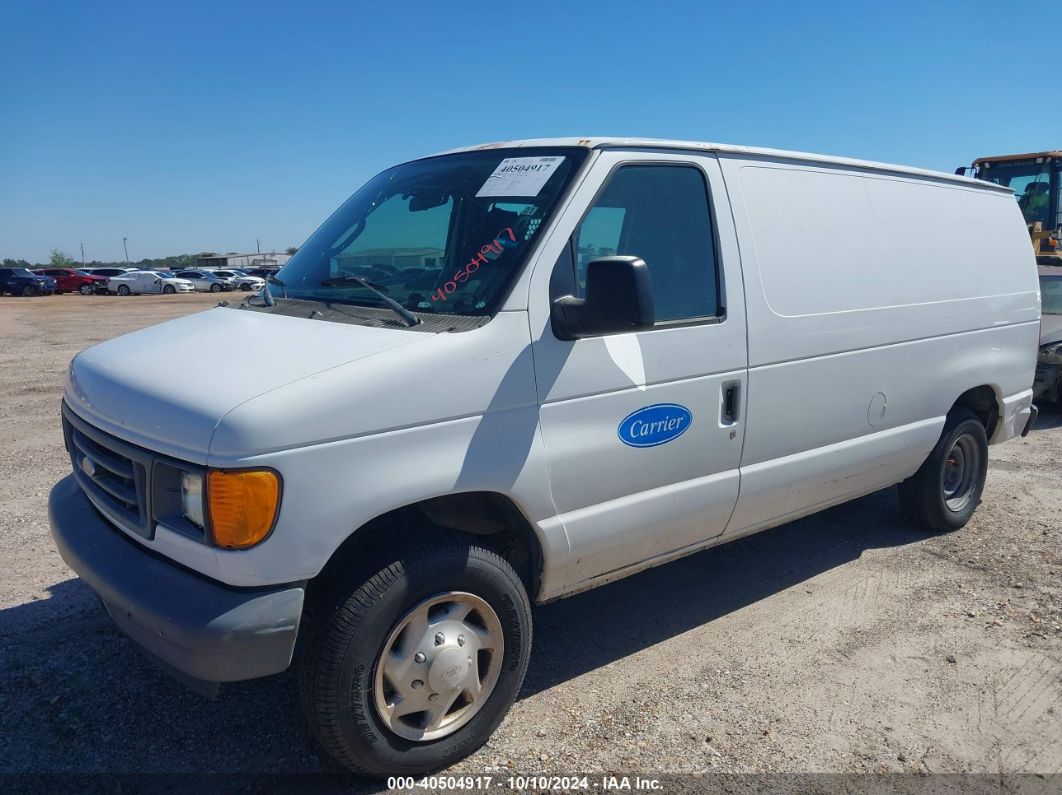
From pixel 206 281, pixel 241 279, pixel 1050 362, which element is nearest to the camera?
pixel 1050 362

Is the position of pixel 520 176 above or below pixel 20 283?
above

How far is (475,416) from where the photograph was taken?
285 centimetres

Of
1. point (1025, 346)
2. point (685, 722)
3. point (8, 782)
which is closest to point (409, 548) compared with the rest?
point (685, 722)

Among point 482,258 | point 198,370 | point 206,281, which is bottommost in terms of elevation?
point 206,281

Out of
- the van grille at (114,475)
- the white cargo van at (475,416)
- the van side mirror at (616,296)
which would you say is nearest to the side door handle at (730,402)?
the white cargo van at (475,416)

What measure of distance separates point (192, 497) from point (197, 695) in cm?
138

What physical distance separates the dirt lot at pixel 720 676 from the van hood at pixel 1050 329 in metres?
4.45

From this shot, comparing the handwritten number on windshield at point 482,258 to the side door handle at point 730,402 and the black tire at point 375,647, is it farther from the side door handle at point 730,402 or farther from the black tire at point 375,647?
the side door handle at point 730,402

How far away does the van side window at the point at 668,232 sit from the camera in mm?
3430

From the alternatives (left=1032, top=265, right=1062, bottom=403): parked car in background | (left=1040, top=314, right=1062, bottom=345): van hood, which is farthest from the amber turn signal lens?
(left=1040, top=314, right=1062, bottom=345): van hood

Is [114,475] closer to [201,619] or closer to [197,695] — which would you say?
[201,619]

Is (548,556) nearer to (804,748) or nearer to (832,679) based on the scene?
(804,748)

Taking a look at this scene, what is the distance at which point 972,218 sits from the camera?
5129 millimetres

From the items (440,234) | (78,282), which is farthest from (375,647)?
(78,282)
